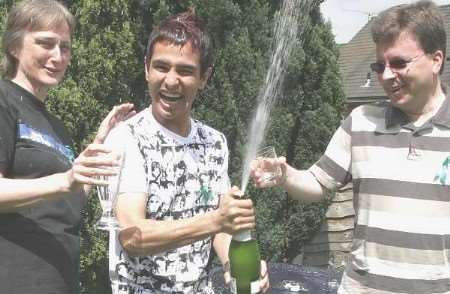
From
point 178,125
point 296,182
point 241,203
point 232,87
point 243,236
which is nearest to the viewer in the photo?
A: point 241,203

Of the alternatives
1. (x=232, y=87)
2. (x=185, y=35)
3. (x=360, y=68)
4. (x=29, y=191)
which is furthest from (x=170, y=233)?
(x=360, y=68)

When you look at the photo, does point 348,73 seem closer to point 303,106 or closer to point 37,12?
point 303,106

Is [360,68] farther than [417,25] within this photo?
Yes

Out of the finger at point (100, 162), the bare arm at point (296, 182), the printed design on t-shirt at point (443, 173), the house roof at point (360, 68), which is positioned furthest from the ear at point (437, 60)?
the house roof at point (360, 68)

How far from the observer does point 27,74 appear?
2359 millimetres

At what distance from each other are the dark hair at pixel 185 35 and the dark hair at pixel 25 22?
0.47 m

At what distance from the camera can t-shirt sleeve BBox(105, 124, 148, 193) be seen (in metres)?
2.03

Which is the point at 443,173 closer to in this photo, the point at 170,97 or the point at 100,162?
the point at 170,97

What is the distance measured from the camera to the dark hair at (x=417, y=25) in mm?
2307

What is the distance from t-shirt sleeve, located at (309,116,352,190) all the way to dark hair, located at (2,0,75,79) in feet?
4.24

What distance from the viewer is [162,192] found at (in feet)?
6.93

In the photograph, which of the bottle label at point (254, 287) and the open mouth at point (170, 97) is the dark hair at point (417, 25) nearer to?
the open mouth at point (170, 97)

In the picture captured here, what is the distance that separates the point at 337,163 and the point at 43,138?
126cm

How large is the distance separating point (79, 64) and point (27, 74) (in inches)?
91.3
